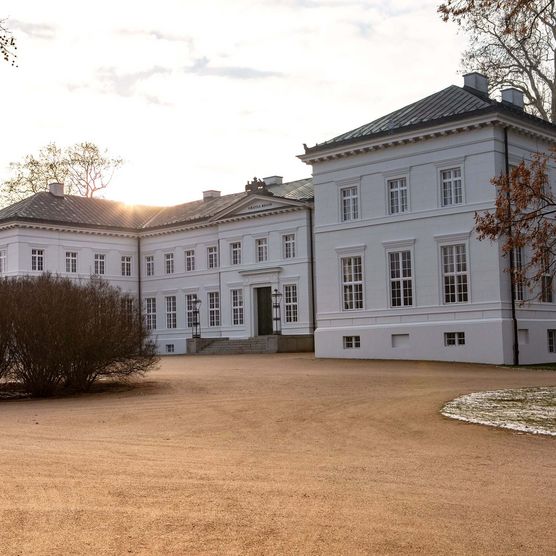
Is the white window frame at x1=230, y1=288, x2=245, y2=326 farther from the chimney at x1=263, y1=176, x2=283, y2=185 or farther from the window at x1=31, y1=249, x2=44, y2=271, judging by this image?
the window at x1=31, y1=249, x2=44, y2=271

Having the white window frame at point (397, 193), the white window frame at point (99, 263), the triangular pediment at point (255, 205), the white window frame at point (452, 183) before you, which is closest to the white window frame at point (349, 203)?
the white window frame at point (397, 193)

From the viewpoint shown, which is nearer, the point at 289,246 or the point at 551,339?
the point at 551,339

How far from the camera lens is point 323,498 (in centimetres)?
757

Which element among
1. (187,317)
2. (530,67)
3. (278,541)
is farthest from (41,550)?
(187,317)

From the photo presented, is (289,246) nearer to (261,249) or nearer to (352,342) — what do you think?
(261,249)

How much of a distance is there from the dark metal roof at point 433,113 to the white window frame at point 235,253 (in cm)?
1415

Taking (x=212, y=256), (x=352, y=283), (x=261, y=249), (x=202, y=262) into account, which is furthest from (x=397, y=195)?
(x=202, y=262)

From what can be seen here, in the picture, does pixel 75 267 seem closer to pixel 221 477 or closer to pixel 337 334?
pixel 337 334

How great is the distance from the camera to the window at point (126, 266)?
185 ft

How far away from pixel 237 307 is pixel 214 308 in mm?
2400

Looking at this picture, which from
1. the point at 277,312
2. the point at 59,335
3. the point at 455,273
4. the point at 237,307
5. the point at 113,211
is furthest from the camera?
the point at 113,211

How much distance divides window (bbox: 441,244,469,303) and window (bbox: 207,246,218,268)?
70.3 ft

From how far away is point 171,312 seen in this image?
54625 mm

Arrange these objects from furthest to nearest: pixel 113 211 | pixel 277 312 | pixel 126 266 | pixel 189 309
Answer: pixel 113 211 → pixel 126 266 → pixel 189 309 → pixel 277 312
